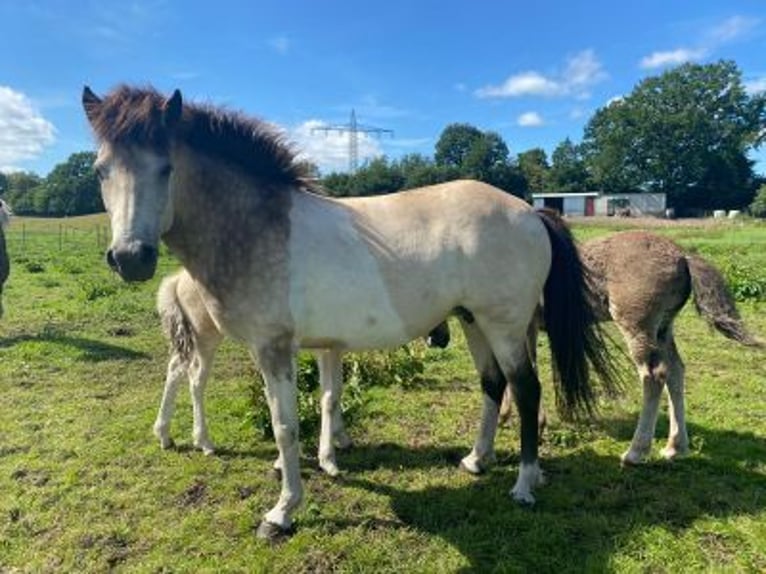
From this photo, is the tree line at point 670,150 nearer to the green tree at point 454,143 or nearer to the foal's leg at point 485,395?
the green tree at point 454,143

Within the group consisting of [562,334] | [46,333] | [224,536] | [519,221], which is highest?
[519,221]

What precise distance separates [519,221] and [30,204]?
2605 inches

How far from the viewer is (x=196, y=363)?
524cm

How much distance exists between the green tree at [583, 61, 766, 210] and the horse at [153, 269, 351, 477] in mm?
76880

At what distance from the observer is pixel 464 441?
5422 mm

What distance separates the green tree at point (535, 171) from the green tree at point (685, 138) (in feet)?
26.8

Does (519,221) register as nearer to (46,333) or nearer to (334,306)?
(334,306)

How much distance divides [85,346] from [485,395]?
643 centimetres

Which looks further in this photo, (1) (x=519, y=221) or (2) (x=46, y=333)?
(2) (x=46, y=333)

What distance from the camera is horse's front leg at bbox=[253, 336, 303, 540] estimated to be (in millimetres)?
3832

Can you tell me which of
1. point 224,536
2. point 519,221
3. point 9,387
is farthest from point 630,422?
point 9,387

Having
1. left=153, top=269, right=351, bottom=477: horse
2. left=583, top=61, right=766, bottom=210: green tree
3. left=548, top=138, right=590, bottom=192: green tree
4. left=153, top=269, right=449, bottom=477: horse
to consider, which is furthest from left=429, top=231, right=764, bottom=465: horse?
left=548, top=138, right=590, bottom=192: green tree

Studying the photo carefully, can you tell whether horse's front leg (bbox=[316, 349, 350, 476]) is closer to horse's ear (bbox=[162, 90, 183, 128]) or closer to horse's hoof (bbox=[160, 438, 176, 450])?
horse's hoof (bbox=[160, 438, 176, 450])

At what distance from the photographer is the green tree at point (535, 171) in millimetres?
88375
